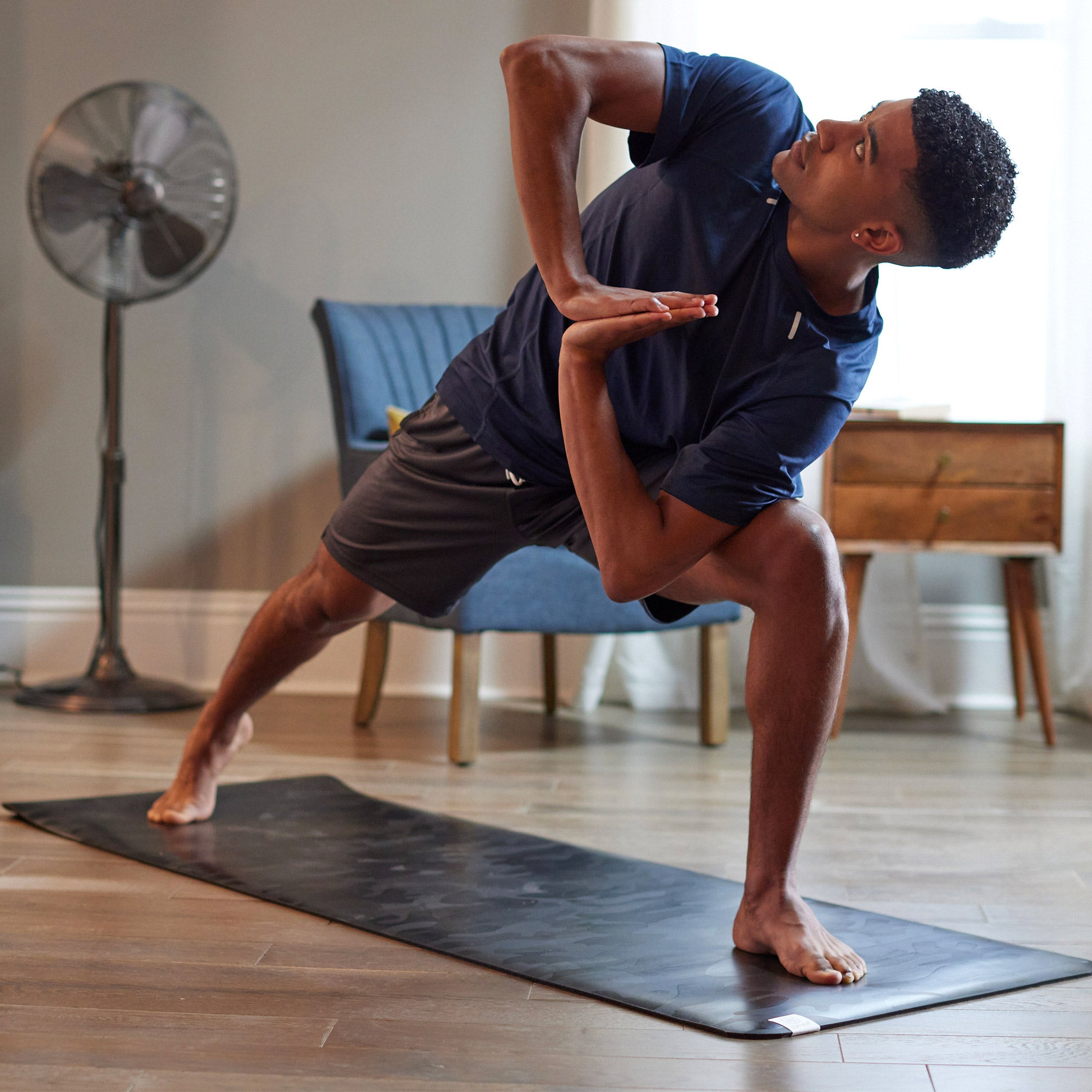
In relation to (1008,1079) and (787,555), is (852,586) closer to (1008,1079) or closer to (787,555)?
(787,555)

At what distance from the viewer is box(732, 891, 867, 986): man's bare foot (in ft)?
4.95

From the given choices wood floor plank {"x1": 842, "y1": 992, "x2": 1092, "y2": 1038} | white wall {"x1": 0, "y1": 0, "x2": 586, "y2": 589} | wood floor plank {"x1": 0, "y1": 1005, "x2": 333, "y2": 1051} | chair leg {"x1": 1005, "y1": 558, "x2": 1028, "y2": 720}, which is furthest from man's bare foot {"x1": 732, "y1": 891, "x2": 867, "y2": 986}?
white wall {"x1": 0, "y1": 0, "x2": 586, "y2": 589}

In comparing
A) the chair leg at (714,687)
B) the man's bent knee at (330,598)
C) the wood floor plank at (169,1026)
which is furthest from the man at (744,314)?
the chair leg at (714,687)

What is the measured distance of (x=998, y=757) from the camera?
2859 mm

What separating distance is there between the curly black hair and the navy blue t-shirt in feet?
0.60

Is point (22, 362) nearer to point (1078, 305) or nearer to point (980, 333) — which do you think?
point (980, 333)

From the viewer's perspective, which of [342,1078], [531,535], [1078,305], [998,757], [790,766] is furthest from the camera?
[1078,305]

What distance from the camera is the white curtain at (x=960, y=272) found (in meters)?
3.28

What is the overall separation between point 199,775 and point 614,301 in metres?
1.08

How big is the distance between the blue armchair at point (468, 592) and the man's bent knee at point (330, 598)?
476 mm

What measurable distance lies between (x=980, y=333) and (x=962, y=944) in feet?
6.68

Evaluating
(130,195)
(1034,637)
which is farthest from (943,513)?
(130,195)

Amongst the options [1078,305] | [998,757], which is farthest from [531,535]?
[1078,305]

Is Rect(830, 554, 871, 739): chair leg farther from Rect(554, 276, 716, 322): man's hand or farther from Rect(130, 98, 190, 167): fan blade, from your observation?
Rect(130, 98, 190, 167): fan blade
